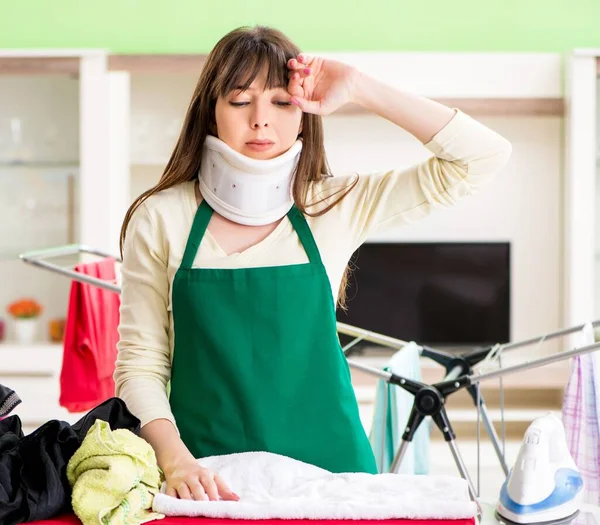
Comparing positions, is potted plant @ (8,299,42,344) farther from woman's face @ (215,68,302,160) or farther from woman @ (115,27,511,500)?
woman's face @ (215,68,302,160)

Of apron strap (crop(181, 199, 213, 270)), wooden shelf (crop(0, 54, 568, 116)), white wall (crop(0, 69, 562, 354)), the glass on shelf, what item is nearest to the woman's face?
apron strap (crop(181, 199, 213, 270))

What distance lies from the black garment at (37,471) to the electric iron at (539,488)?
0.53 metres

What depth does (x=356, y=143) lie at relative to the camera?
5.03 m

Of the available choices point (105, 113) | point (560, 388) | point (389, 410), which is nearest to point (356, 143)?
point (105, 113)

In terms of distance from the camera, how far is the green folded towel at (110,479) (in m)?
1.07

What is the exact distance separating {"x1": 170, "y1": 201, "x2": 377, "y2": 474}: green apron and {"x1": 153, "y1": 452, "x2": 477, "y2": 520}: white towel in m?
0.12

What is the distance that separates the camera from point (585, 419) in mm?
2219

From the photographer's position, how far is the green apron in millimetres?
1361

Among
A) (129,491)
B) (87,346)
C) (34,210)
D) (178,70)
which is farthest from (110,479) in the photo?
(34,210)

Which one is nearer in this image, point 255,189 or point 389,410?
point 255,189

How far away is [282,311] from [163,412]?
215 millimetres

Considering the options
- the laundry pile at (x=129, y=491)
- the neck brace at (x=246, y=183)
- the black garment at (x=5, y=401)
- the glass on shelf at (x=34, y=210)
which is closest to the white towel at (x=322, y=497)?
the laundry pile at (x=129, y=491)

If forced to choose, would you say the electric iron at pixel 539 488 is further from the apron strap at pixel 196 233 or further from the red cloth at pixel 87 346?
the red cloth at pixel 87 346

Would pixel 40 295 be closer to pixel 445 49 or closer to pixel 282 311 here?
pixel 445 49
